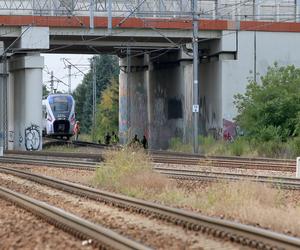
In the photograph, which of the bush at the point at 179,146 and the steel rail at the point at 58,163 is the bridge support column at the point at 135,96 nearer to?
the bush at the point at 179,146

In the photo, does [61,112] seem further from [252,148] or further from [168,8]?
[252,148]

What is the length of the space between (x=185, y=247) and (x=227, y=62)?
37.3 meters

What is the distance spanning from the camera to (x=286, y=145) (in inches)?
1462

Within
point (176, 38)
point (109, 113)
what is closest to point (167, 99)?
point (176, 38)

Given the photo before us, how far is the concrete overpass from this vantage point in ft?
150

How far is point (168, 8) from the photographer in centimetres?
4634

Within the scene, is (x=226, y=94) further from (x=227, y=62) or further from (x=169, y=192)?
(x=169, y=192)

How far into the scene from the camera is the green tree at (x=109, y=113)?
292ft

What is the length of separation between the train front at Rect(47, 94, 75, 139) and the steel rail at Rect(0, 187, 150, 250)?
156 ft

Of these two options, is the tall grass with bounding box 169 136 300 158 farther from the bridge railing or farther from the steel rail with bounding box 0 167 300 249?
the steel rail with bounding box 0 167 300 249

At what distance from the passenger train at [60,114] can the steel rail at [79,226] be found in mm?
47560

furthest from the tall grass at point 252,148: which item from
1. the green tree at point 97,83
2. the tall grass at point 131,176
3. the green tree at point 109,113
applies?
the green tree at point 97,83

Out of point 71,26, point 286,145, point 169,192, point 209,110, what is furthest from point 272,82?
point 169,192

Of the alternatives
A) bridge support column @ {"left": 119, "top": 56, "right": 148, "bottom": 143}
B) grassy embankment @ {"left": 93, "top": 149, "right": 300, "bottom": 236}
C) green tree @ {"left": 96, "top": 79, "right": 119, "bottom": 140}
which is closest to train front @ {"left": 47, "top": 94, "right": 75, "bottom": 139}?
bridge support column @ {"left": 119, "top": 56, "right": 148, "bottom": 143}
